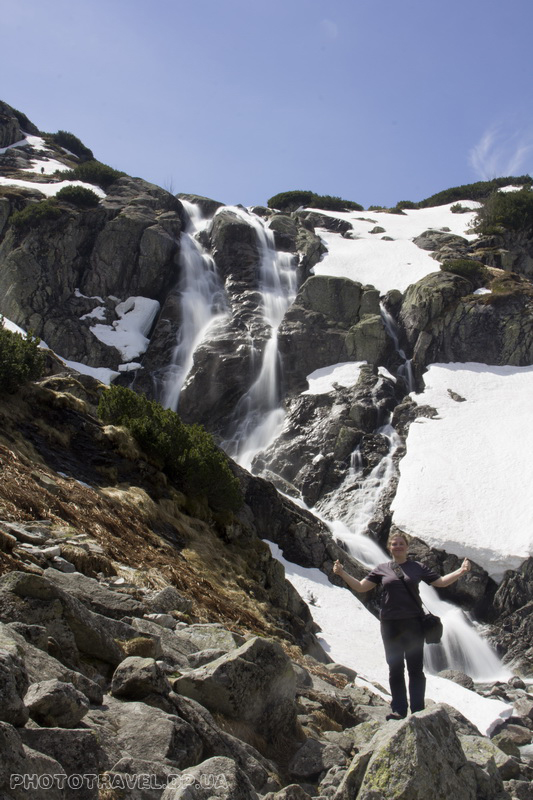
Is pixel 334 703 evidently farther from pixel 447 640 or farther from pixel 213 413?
pixel 213 413

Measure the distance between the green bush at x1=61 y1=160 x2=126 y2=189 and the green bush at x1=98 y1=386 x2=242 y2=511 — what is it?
49112mm

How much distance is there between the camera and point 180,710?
4195mm

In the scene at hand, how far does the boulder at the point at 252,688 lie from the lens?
478 centimetres

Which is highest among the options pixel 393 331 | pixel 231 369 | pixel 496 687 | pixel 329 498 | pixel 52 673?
pixel 393 331

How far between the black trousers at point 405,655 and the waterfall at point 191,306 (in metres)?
33.3

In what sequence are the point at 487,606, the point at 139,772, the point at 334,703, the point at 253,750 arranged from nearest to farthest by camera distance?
the point at 139,772, the point at 253,750, the point at 334,703, the point at 487,606

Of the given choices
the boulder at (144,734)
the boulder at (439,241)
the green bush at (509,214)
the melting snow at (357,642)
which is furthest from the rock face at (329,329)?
the boulder at (144,734)

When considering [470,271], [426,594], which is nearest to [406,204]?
[470,271]

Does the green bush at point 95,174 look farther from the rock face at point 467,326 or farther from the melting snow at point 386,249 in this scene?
the rock face at point 467,326

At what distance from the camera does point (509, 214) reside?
54.2 meters

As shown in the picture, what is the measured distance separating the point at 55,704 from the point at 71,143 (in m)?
91.4

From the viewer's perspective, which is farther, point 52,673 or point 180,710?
point 180,710

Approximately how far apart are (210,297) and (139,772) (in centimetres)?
4500

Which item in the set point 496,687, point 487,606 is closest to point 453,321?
point 487,606
